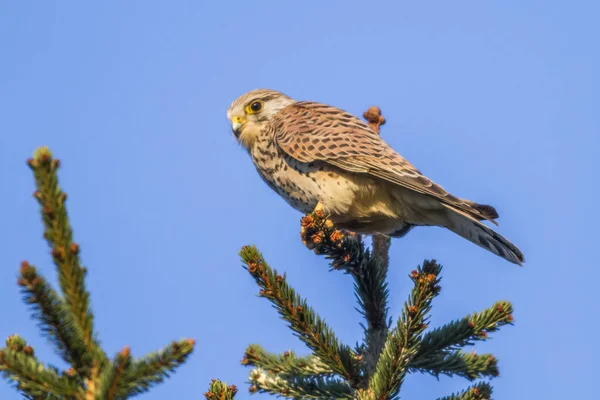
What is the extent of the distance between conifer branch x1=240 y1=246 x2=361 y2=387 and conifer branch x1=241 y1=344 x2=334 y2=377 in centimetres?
20

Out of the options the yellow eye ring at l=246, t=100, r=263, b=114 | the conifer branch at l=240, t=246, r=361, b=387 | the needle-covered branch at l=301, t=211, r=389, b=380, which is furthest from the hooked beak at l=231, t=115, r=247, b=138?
the conifer branch at l=240, t=246, r=361, b=387

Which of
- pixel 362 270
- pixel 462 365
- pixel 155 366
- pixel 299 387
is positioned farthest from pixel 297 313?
pixel 155 366

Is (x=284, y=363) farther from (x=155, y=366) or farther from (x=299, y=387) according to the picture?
(x=155, y=366)

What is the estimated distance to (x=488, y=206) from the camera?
4.61 metres

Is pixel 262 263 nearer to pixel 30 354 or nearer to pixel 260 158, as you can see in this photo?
pixel 30 354

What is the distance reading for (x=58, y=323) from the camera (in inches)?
74.8

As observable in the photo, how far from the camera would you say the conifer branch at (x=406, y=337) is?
3.00 meters

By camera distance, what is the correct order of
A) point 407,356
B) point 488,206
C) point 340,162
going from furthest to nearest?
point 340,162 → point 488,206 → point 407,356

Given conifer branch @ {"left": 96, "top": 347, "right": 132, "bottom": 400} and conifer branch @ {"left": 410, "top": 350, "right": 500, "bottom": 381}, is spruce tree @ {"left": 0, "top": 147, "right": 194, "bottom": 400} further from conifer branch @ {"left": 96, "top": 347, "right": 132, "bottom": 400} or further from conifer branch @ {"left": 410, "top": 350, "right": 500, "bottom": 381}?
conifer branch @ {"left": 410, "top": 350, "right": 500, "bottom": 381}

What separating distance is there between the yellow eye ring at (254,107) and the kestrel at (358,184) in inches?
23.6

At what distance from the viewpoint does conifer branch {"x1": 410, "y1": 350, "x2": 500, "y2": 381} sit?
11.9 ft

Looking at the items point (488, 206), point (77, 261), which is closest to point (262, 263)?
point (77, 261)

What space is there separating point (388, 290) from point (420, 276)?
58 centimetres

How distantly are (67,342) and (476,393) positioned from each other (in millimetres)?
1782
